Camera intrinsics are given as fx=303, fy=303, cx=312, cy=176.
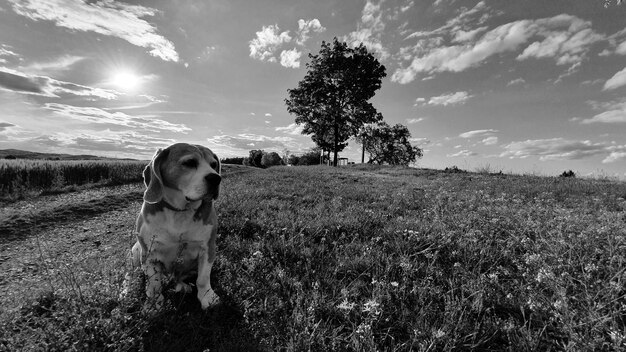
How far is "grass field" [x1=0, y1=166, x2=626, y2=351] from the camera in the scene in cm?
288

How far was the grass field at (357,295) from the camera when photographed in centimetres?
288

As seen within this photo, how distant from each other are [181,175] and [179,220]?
1.92 feet

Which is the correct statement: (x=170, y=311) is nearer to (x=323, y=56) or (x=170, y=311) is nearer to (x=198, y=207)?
(x=198, y=207)

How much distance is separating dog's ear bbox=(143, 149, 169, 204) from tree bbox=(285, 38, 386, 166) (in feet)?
132

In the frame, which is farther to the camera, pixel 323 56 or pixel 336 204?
pixel 323 56

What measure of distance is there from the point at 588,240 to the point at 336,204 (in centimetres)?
579

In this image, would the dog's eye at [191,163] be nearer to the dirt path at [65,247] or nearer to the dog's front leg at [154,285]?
the dirt path at [65,247]

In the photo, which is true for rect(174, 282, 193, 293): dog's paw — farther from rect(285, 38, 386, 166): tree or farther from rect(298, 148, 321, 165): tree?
rect(298, 148, 321, 165): tree

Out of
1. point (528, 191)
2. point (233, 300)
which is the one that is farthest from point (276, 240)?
point (528, 191)

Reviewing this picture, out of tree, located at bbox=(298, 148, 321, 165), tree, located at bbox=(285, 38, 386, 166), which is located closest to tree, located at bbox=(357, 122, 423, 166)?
tree, located at bbox=(298, 148, 321, 165)

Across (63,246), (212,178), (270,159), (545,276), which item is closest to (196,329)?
(212,178)

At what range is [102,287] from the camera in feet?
10.8

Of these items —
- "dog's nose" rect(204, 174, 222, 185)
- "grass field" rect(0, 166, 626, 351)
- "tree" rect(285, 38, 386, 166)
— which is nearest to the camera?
"grass field" rect(0, 166, 626, 351)

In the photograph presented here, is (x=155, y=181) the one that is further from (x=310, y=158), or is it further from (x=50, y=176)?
(x=310, y=158)
